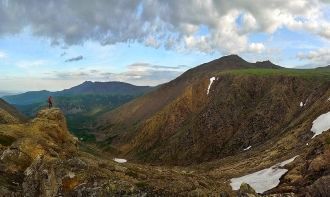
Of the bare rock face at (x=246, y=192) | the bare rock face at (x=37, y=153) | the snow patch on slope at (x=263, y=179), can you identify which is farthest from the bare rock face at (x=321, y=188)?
the bare rock face at (x=37, y=153)

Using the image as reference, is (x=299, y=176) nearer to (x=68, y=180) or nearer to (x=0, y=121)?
(x=68, y=180)

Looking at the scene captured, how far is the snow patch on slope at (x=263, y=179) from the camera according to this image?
53.3 m

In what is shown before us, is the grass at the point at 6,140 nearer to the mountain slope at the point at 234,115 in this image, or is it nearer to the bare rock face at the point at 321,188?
the bare rock face at the point at 321,188

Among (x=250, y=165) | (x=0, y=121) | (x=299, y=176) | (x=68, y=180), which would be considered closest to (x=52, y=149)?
(x=68, y=180)

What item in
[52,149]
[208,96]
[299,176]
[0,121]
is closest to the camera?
[52,149]

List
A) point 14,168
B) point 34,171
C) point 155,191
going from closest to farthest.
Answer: point 155,191
point 34,171
point 14,168

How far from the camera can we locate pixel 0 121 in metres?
52.4

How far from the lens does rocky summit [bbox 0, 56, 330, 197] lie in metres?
28.5

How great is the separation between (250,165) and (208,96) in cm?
10644

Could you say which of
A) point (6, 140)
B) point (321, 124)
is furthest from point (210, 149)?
point (6, 140)

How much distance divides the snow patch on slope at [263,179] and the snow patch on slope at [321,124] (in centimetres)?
1935

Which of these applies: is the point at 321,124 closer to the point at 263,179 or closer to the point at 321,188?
the point at 263,179

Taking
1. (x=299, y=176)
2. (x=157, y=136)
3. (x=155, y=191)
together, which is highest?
(x=155, y=191)

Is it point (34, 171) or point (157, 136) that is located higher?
point (34, 171)
